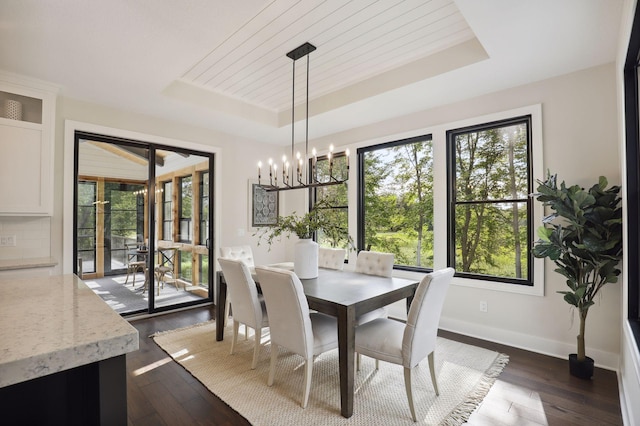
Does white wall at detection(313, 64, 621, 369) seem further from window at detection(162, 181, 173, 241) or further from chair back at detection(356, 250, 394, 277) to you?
window at detection(162, 181, 173, 241)

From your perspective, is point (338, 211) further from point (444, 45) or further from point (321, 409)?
point (321, 409)

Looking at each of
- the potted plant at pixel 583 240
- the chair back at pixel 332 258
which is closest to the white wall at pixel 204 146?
the chair back at pixel 332 258

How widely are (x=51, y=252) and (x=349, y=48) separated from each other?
146 inches

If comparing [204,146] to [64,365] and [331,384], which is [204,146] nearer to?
[331,384]

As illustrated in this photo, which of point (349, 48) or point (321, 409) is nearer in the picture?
point (321, 409)

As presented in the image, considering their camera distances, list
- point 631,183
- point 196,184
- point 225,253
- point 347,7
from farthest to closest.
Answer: point 196,184
point 225,253
point 347,7
point 631,183

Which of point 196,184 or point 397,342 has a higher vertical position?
point 196,184

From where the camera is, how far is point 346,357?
7.14 feet

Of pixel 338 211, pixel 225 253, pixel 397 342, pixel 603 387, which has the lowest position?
pixel 603 387

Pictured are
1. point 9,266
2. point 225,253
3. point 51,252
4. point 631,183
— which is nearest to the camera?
point 631,183

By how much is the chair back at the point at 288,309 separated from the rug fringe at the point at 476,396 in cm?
100

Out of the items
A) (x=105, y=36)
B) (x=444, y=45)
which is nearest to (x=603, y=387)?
(x=444, y=45)

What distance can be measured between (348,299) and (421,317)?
1.62 feet

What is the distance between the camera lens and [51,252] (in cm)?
354
